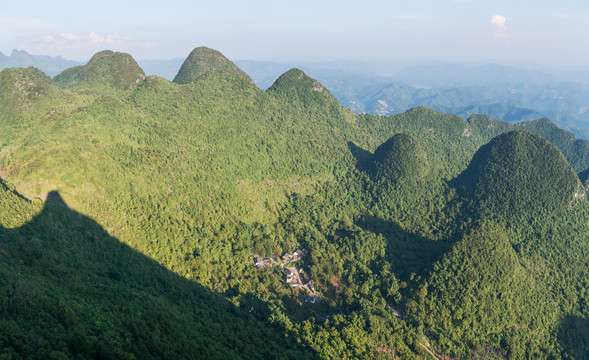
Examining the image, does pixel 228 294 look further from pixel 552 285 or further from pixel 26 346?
pixel 552 285

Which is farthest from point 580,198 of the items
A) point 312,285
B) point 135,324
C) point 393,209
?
point 135,324

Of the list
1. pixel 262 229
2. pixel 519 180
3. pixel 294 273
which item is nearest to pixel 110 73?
pixel 262 229

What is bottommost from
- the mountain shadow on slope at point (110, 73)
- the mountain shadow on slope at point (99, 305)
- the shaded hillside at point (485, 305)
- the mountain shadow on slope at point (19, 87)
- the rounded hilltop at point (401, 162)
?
the shaded hillside at point (485, 305)

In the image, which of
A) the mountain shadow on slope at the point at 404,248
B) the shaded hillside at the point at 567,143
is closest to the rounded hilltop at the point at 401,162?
the mountain shadow on slope at the point at 404,248

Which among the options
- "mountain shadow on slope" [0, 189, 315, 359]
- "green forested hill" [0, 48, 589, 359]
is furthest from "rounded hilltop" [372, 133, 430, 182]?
"mountain shadow on slope" [0, 189, 315, 359]

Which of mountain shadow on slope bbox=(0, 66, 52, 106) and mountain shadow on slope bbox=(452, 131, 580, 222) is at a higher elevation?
mountain shadow on slope bbox=(0, 66, 52, 106)

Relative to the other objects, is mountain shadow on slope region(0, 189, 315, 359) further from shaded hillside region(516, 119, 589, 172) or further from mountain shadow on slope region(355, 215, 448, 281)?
shaded hillside region(516, 119, 589, 172)

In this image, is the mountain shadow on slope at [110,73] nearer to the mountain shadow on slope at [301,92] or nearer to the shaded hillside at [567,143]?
the mountain shadow on slope at [301,92]
